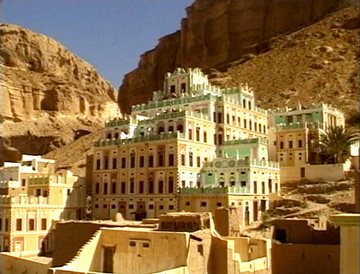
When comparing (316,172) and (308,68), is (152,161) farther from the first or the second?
(308,68)

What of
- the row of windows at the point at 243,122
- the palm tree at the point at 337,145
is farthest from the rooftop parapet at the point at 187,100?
the palm tree at the point at 337,145

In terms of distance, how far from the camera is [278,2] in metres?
78.5

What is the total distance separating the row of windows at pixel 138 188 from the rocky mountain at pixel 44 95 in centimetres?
3101

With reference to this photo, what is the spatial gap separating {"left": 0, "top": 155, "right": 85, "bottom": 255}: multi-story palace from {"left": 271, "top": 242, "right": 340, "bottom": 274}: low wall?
13912mm

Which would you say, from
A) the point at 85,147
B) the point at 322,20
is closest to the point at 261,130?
the point at 85,147

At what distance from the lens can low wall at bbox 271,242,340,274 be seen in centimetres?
1948

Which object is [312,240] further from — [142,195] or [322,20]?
[322,20]

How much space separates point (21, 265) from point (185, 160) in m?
10.9

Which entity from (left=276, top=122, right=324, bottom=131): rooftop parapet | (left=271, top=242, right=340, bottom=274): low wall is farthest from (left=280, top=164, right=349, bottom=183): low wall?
(left=271, top=242, right=340, bottom=274): low wall

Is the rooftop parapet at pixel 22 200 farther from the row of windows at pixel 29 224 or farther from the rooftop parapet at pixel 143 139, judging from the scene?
the rooftop parapet at pixel 143 139

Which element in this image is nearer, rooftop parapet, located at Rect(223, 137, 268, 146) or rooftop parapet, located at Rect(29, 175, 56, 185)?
rooftop parapet, located at Rect(29, 175, 56, 185)

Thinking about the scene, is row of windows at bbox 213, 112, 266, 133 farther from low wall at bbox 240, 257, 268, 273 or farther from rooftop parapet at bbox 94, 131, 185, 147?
low wall at bbox 240, 257, 268, 273

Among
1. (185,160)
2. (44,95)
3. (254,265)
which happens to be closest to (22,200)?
(185,160)

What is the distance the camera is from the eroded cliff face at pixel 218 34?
261ft
